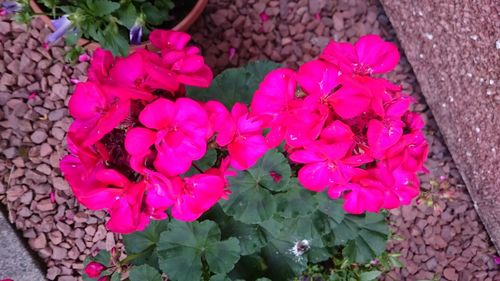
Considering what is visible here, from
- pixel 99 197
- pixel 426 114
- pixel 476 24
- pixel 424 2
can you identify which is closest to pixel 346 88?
pixel 99 197

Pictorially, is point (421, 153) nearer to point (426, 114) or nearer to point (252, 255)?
point (252, 255)

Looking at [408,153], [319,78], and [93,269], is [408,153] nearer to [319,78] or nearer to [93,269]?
[319,78]

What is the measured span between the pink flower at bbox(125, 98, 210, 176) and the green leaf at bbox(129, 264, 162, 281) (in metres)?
0.60

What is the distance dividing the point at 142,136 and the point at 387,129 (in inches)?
20.3

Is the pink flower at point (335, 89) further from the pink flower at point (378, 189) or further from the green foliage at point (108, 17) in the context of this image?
the green foliage at point (108, 17)

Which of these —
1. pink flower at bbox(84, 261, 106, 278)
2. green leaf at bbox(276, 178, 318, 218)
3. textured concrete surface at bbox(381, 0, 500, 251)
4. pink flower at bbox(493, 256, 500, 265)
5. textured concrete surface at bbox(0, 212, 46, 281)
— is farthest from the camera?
pink flower at bbox(493, 256, 500, 265)

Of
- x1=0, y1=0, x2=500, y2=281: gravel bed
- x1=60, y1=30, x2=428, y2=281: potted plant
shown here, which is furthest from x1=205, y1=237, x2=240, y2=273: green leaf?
x1=0, y1=0, x2=500, y2=281: gravel bed

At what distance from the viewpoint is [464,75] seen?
7.13 ft

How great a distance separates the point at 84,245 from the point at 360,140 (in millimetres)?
1363

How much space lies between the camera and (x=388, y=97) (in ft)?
4.22

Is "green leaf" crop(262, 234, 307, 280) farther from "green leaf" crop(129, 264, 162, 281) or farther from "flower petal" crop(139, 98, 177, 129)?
"flower petal" crop(139, 98, 177, 129)

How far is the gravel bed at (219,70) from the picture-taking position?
2.24 m

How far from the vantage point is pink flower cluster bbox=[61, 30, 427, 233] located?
1.20 metres

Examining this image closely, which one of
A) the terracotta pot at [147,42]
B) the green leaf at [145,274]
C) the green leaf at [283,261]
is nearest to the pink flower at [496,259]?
the green leaf at [283,261]
